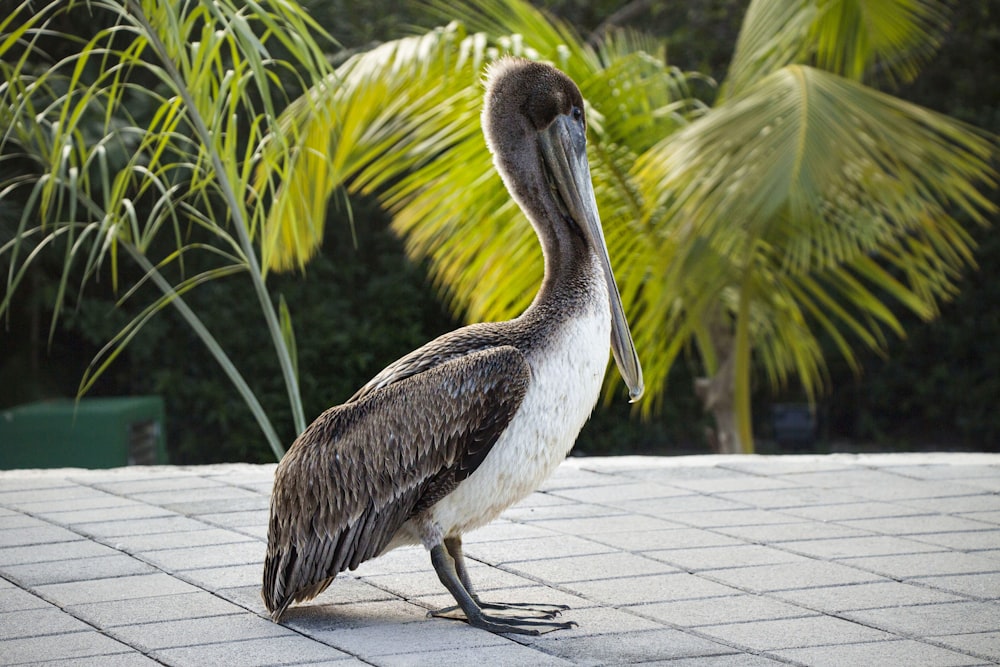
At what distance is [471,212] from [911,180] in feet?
6.73

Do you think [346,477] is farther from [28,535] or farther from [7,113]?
[7,113]

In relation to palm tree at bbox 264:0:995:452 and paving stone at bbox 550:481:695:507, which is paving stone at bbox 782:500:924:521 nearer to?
paving stone at bbox 550:481:695:507

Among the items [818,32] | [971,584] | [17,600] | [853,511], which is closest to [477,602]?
[17,600]

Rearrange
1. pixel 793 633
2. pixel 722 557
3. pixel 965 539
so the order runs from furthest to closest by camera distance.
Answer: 1. pixel 965 539
2. pixel 722 557
3. pixel 793 633

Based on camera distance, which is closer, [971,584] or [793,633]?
[793,633]

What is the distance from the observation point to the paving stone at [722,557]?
3.86 metres

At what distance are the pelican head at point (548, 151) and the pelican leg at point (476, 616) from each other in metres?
0.67

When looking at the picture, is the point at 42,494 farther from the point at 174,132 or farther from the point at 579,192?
the point at 579,192

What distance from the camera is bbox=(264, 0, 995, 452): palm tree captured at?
575 cm

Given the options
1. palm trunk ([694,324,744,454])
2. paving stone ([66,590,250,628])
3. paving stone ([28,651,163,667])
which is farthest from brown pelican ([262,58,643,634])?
palm trunk ([694,324,744,454])

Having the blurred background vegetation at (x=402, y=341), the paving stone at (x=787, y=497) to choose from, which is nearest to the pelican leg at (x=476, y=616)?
the paving stone at (x=787, y=497)

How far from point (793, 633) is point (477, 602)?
80 cm

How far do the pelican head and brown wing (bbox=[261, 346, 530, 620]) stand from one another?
0.42 metres

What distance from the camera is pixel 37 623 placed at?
3309 mm
